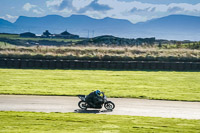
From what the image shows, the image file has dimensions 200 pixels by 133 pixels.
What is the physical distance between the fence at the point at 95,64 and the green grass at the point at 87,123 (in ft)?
76.5

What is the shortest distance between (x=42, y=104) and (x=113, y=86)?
8.47 metres

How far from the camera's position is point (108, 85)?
27406 millimetres

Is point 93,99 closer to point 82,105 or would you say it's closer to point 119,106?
point 82,105

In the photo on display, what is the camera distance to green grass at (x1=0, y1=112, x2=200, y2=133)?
13586mm

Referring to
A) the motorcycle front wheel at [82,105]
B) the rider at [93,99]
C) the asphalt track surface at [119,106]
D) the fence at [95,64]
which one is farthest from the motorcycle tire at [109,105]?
the fence at [95,64]

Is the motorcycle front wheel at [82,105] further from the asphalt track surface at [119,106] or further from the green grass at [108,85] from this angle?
the green grass at [108,85]

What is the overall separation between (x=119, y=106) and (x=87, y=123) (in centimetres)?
492

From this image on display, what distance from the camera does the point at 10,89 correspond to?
24.4m

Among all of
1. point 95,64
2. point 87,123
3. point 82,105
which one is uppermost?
point 95,64

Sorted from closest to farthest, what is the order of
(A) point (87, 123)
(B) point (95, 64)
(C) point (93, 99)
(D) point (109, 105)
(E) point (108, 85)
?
(A) point (87, 123)
(C) point (93, 99)
(D) point (109, 105)
(E) point (108, 85)
(B) point (95, 64)

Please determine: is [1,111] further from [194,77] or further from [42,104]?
[194,77]

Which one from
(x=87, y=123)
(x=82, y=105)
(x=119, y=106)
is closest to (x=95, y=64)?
(x=119, y=106)

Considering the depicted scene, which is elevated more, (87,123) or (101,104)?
(101,104)

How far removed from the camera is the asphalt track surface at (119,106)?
17844 mm
